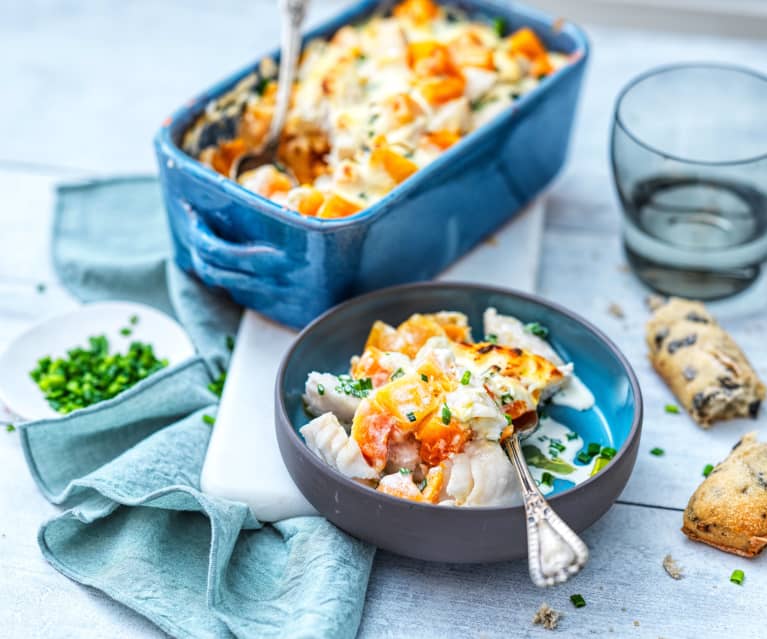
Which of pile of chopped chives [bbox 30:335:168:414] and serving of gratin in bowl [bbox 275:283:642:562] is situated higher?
serving of gratin in bowl [bbox 275:283:642:562]

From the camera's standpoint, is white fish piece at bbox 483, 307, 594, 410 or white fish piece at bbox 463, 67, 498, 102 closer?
white fish piece at bbox 483, 307, 594, 410

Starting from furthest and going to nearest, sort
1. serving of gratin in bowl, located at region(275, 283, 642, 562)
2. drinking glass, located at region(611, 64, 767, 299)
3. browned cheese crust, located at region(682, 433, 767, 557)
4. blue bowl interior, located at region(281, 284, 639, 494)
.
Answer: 1. drinking glass, located at region(611, 64, 767, 299)
2. blue bowl interior, located at region(281, 284, 639, 494)
3. browned cheese crust, located at region(682, 433, 767, 557)
4. serving of gratin in bowl, located at region(275, 283, 642, 562)


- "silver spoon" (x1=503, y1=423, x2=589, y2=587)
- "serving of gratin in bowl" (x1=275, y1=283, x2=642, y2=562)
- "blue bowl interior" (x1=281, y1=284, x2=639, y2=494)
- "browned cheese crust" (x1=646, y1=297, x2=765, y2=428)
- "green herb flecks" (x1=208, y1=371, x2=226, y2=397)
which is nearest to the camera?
"silver spoon" (x1=503, y1=423, x2=589, y2=587)

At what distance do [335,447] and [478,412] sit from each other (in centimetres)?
24

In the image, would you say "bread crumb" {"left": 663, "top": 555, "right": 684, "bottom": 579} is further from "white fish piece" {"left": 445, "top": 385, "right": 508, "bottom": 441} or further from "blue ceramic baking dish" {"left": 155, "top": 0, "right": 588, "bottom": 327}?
"blue ceramic baking dish" {"left": 155, "top": 0, "right": 588, "bottom": 327}

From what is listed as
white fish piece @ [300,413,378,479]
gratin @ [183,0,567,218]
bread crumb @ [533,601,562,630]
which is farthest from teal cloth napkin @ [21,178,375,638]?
gratin @ [183,0,567,218]

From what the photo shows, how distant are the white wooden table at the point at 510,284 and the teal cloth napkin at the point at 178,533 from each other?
0.05 m

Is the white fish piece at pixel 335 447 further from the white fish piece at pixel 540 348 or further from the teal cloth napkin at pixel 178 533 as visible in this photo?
the white fish piece at pixel 540 348

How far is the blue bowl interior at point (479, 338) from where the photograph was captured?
191 centimetres

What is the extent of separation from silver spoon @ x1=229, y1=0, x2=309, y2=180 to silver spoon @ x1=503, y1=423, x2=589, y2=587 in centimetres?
106

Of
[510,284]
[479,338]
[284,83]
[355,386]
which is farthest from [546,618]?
[284,83]

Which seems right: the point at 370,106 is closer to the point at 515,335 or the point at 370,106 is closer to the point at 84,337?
the point at 515,335

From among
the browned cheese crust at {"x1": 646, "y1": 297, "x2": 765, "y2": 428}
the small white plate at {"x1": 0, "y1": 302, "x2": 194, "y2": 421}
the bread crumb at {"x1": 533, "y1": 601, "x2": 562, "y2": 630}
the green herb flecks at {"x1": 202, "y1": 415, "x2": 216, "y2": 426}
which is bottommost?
the small white plate at {"x1": 0, "y1": 302, "x2": 194, "y2": 421}

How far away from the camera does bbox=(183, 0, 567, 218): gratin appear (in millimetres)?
2160
